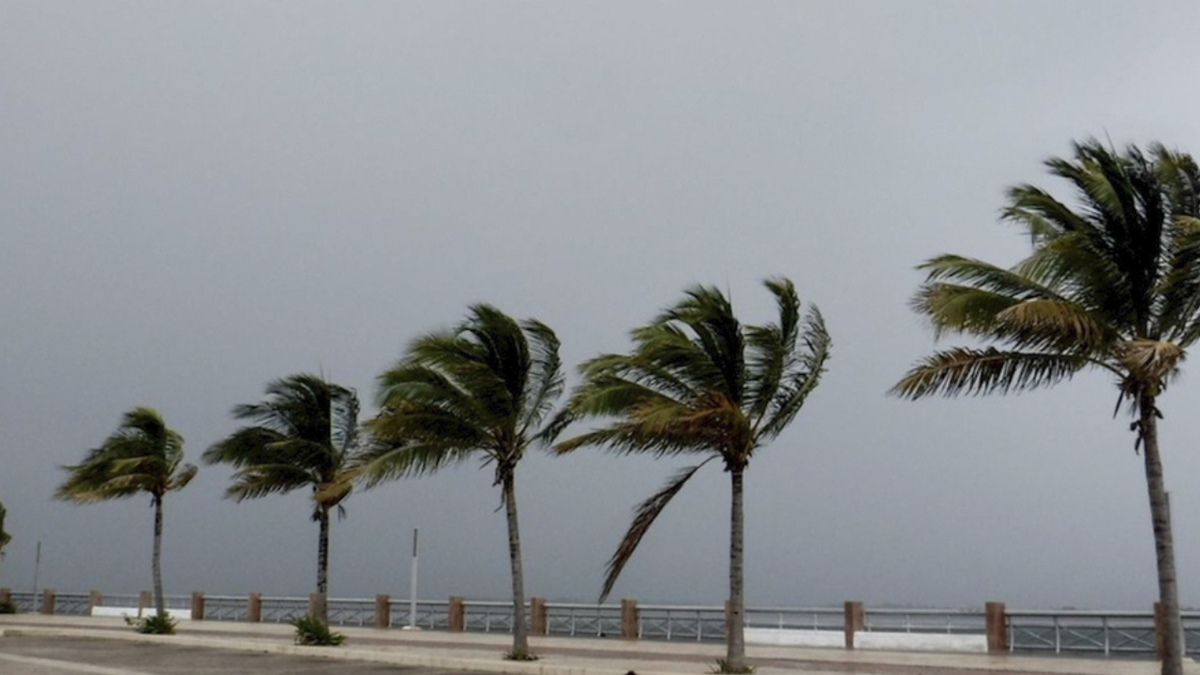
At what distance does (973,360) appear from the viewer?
16.9 m

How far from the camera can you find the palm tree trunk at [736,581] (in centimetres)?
2027

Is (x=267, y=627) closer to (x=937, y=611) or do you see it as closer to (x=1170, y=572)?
(x=937, y=611)

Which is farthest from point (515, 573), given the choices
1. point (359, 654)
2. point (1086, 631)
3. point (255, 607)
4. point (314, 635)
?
point (255, 607)

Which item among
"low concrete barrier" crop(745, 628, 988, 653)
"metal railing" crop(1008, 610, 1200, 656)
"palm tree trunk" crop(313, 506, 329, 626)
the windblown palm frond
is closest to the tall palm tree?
"palm tree trunk" crop(313, 506, 329, 626)

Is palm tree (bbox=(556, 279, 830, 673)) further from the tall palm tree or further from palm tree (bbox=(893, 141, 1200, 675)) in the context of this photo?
the tall palm tree

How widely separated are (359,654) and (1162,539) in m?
16.6

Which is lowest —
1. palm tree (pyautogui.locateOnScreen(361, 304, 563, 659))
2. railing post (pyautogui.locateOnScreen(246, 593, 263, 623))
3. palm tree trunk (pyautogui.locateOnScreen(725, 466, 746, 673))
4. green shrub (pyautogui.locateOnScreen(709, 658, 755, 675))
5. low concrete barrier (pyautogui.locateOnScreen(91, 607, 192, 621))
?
low concrete barrier (pyautogui.locateOnScreen(91, 607, 192, 621))

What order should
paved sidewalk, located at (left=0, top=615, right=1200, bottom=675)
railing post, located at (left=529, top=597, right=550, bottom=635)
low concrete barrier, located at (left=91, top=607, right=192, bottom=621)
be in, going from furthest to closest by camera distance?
1. low concrete barrier, located at (left=91, top=607, right=192, bottom=621)
2. railing post, located at (left=529, top=597, right=550, bottom=635)
3. paved sidewalk, located at (left=0, top=615, right=1200, bottom=675)

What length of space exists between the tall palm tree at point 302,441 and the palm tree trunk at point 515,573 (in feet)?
23.4

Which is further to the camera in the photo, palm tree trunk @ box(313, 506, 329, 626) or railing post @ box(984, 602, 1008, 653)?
palm tree trunk @ box(313, 506, 329, 626)

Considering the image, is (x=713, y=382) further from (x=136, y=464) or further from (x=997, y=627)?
(x=136, y=464)

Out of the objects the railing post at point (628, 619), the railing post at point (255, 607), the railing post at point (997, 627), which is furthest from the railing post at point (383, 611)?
the railing post at point (997, 627)

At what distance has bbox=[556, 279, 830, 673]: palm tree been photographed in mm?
20547

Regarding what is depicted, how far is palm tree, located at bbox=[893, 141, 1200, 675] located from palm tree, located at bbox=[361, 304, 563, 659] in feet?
30.1
